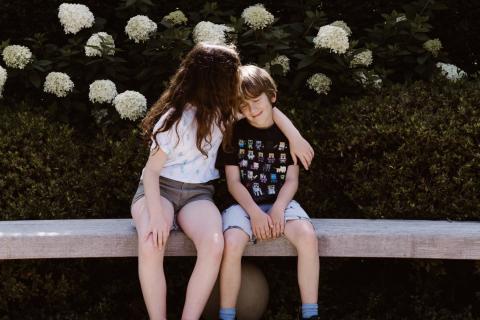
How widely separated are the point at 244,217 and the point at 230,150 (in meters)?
0.35

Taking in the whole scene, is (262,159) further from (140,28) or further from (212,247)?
(140,28)

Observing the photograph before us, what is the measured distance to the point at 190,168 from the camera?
3.32m

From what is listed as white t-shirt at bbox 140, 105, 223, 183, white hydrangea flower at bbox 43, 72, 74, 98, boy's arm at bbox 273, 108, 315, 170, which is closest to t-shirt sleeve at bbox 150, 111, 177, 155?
white t-shirt at bbox 140, 105, 223, 183

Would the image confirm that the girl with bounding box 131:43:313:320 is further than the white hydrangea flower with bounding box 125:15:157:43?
No

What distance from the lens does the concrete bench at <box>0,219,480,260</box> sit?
3.21 metres

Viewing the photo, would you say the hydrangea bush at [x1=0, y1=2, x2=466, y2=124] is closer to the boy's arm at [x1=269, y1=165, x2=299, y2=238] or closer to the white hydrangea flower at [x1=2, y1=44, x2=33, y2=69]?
the white hydrangea flower at [x1=2, y1=44, x2=33, y2=69]

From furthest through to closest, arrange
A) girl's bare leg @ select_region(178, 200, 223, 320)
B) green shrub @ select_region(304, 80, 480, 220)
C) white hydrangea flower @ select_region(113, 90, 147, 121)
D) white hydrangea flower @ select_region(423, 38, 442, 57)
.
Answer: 1. white hydrangea flower @ select_region(423, 38, 442, 57)
2. white hydrangea flower @ select_region(113, 90, 147, 121)
3. green shrub @ select_region(304, 80, 480, 220)
4. girl's bare leg @ select_region(178, 200, 223, 320)

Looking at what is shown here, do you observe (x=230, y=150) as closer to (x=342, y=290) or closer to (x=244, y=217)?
(x=244, y=217)

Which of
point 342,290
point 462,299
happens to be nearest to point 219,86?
point 342,290

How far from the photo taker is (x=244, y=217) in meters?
3.23

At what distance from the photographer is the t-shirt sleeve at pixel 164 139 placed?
316 cm

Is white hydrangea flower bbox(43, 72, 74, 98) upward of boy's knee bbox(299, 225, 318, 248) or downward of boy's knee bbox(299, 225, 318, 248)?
upward

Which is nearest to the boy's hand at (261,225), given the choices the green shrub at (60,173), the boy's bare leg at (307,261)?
the boy's bare leg at (307,261)

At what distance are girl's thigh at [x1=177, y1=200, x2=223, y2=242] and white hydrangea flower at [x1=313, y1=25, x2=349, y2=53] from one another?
4.42ft
